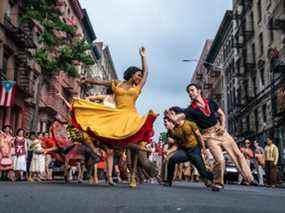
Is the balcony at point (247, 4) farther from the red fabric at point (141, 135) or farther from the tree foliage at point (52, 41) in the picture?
the red fabric at point (141, 135)

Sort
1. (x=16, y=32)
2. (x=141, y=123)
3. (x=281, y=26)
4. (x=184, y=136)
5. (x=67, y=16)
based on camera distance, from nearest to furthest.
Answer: (x=141, y=123) < (x=184, y=136) < (x=16, y=32) < (x=281, y=26) < (x=67, y=16)

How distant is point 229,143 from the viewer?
9719mm

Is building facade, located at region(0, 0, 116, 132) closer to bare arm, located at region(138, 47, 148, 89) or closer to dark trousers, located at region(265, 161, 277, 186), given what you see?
dark trousers, located at region(265, 161, 277, 186)

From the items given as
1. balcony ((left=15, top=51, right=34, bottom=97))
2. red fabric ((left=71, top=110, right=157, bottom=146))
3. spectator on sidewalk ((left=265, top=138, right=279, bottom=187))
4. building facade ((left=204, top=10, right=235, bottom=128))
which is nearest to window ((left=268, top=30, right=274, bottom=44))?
building facade ((left=204, top=10, right=235, bottom=128))

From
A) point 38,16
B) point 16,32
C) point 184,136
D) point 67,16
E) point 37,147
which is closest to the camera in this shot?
point 184,136

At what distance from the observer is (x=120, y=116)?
28.9 ft

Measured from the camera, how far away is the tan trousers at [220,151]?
30.1 ft

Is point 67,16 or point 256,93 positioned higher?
point 67,16

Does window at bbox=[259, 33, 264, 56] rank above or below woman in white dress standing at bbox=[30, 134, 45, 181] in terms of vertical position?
above

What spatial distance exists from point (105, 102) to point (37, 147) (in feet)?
24.0

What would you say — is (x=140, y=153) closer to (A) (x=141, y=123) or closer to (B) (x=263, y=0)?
(A) (x=141, y=123)

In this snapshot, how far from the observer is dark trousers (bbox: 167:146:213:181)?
940 centimetres

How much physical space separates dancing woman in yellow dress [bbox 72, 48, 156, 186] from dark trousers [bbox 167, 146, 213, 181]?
3.65 feet

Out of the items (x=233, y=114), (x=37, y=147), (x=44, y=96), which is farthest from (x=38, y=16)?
(x=233, y=114)
